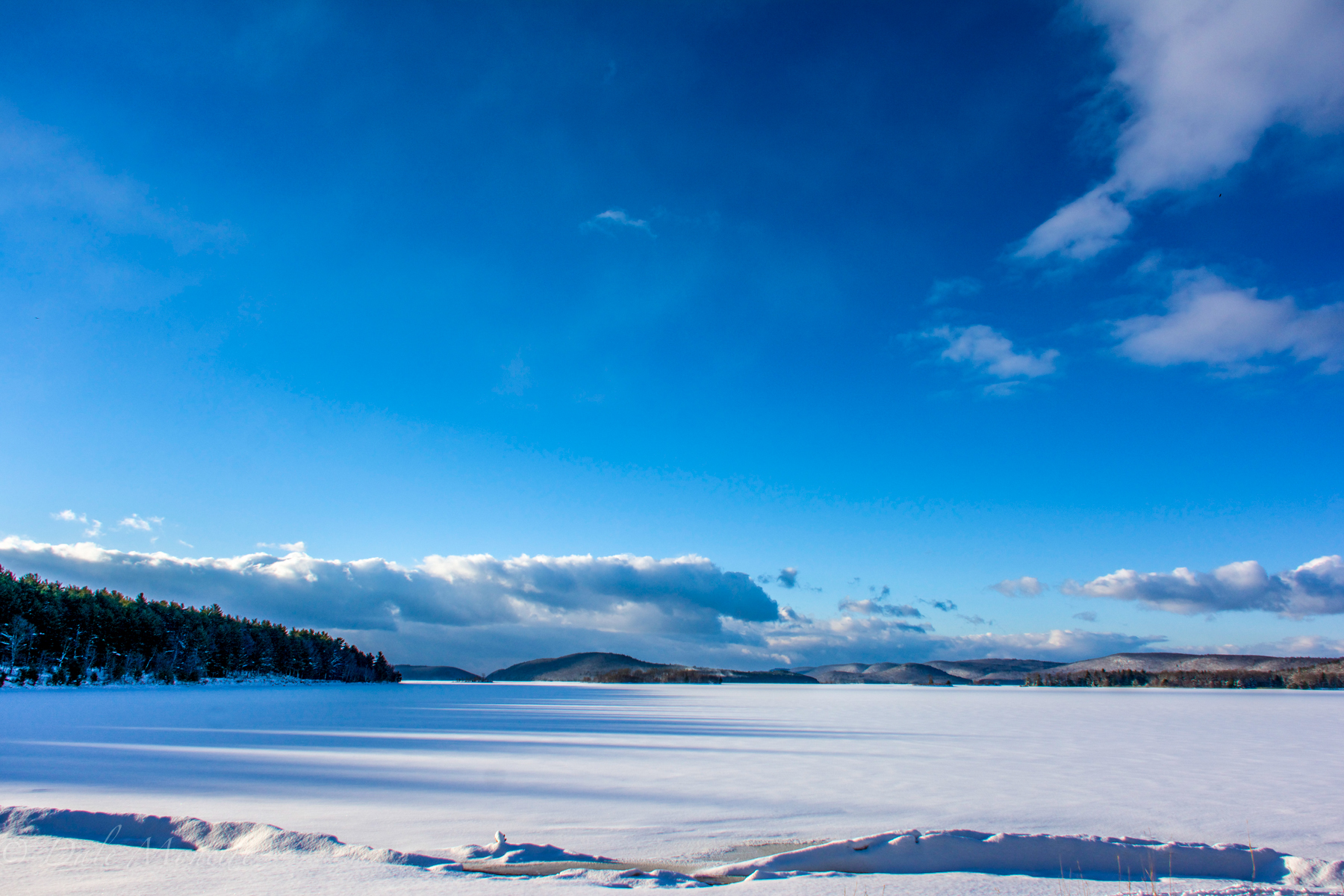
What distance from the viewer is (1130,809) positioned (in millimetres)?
11070

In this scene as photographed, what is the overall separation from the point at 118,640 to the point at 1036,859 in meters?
113

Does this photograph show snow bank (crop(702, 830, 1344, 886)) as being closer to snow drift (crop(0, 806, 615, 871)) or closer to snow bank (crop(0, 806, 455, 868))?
snow drift (crop(0, 806, 615, 871))

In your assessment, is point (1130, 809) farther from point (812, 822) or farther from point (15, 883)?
point (15, 883)

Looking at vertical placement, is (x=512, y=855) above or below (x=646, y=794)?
above

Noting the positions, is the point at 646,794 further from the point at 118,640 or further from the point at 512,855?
the point at 118,640

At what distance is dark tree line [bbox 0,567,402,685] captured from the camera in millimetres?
76812

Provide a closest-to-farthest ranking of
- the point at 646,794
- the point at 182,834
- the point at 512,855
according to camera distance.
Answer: the point at 512,855 → the point at 182,834 → the point at 646,794

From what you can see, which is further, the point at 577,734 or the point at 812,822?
the point at 577,734

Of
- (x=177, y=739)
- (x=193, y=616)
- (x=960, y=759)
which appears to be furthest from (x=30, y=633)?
Answer: (x=960, y=759)

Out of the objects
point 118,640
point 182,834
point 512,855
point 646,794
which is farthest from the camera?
point 118,640

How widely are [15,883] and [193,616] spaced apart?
Answer: 420 feet

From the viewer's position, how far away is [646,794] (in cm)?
1234

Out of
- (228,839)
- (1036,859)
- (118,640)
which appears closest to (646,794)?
(1036,859)

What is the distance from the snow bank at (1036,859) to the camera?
733 centimetres
